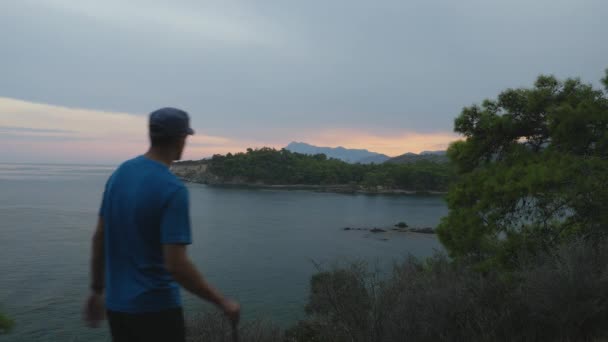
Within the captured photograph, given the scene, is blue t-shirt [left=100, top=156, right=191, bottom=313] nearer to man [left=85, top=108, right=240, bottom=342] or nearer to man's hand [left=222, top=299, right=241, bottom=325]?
man [left=85, top=108, right=240, bottom=342]

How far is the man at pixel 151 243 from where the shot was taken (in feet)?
5.89

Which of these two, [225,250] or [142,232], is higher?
[142,232]

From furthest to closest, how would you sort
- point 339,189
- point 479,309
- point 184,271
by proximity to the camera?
point 339,189
point 479,309
point 184,271

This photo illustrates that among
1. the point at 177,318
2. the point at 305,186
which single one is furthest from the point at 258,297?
the point at 305,186

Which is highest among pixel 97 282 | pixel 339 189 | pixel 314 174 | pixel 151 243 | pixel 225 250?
pixel 314 174

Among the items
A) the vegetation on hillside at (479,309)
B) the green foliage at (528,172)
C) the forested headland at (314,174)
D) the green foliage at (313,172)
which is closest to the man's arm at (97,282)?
the vegetation on hillside at (479,309)

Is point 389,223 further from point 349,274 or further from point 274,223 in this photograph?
point 349,274

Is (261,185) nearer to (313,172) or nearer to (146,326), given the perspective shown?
(313,172)

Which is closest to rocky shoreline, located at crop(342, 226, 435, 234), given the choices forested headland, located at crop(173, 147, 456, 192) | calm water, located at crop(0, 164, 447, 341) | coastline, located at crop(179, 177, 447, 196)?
calm water, located at crop(0, 164, 447, 341)

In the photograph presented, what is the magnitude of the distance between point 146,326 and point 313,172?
332 ft

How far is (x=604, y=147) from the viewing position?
10.8 metres

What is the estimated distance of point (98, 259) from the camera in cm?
213

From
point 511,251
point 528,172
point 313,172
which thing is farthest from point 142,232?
point 313,172

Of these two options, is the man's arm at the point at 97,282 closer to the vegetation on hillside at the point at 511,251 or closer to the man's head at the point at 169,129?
the man's head at the point at 169,129
